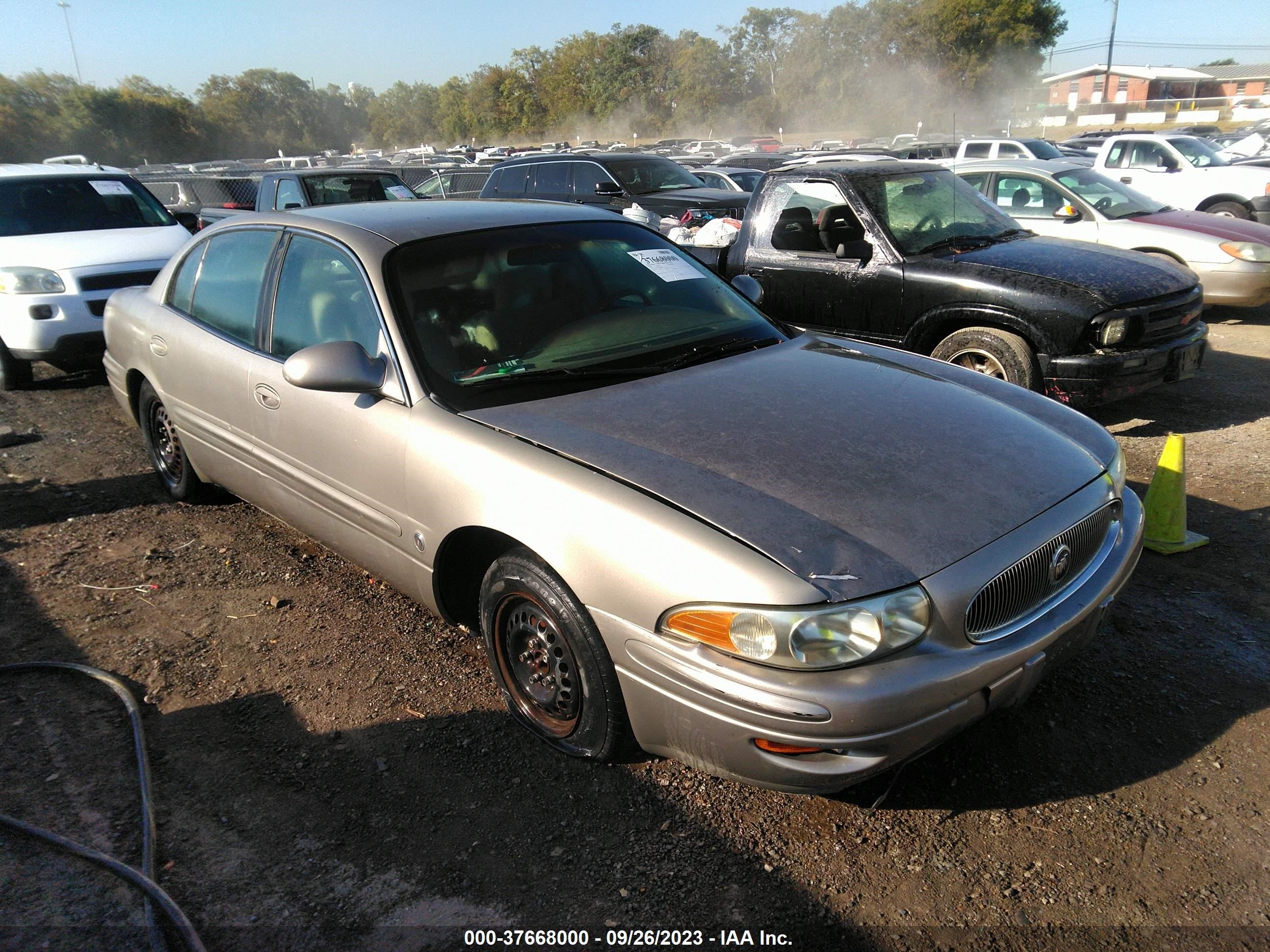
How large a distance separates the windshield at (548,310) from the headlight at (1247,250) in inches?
268

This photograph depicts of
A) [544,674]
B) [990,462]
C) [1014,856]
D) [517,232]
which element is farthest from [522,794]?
[517,232]

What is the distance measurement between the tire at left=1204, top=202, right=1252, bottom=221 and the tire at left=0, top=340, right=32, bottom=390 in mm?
14150

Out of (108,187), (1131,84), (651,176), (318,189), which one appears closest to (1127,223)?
(651,176)

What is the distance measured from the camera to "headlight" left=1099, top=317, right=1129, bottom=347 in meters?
5.23

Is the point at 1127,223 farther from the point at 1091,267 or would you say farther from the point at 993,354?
the point at 993,354

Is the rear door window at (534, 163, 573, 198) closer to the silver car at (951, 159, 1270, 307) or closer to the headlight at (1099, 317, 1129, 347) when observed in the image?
the silver car at (951, 159, 1270, 307)

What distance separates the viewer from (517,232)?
3561 mm

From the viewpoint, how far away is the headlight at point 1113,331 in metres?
5.23

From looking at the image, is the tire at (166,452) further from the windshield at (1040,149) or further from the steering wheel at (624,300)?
the windshield at (1040,149)

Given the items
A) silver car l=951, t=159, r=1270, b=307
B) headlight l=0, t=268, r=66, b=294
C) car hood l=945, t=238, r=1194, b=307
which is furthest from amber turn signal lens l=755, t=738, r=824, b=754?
headlight l=0, t=268, r=66, b=294

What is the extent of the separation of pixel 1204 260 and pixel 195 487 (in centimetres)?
877

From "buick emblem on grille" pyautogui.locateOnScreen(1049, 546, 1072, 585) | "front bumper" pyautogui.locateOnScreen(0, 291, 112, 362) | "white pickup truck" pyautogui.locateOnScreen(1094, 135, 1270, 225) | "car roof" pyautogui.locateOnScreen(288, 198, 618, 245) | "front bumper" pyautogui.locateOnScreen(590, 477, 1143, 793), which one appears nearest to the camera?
"front bumper" pyautogui.locateOnScreen(590, 477, 1143, 793)

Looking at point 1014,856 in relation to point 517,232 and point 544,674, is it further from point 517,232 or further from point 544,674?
point 517,232

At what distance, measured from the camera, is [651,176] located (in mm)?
12062
